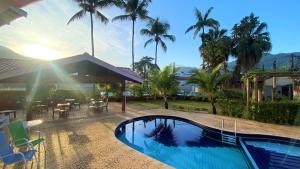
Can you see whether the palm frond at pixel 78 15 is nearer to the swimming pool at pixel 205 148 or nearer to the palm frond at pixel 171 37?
the palm frond at pixel 171 37

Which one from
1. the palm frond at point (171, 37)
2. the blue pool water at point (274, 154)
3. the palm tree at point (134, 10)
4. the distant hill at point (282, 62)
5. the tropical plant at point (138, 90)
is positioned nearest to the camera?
the blue pool water at point (274, 154)

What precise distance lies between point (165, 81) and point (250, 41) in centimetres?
1684

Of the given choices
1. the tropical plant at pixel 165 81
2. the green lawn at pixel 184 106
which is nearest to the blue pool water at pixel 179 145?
the green lawn at pixel 184 106

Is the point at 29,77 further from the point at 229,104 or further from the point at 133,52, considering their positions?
the point at 133,52

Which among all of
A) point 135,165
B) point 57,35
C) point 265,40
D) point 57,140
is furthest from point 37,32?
point 265,40

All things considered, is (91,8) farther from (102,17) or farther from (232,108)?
(232,108)

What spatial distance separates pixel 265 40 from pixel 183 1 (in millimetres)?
17943

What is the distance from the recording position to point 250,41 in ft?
91.9

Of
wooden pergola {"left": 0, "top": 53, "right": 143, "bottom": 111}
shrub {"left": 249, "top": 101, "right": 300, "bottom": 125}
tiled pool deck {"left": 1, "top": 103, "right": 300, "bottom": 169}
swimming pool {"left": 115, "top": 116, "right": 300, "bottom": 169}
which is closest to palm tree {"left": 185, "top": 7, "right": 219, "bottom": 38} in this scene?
wooden pergola {"left": 0, "top": 53, "right": 143, "bottom": 111}

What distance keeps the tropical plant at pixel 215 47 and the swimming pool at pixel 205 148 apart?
1951 cm

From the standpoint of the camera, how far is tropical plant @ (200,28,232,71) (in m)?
28.8

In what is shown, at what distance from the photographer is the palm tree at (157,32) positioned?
103 feet

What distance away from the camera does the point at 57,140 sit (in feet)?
24.7

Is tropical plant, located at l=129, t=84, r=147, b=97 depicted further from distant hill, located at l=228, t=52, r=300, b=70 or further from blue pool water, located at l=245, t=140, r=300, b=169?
blue pool water, located at l=245, t=140, r=300, b=169
